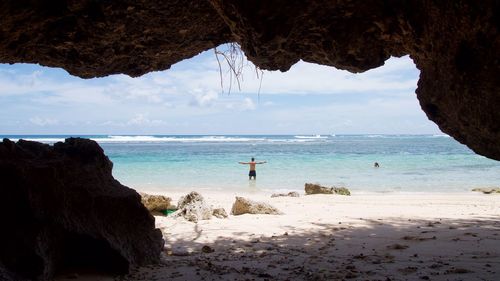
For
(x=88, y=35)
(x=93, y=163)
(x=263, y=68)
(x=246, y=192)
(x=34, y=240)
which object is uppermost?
(x=88, y=35)

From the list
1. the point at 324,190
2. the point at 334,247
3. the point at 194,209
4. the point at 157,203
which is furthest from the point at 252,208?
the point at 324,190

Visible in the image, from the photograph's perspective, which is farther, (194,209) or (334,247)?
(194,209)

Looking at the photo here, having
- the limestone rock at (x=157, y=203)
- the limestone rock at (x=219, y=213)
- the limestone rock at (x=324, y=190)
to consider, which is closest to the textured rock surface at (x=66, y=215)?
the limestone rock at (x=219, y=213)

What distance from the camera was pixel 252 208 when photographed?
27.2 feet

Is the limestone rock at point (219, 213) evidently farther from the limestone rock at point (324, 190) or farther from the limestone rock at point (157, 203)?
the limestone rock at point (324, 190)

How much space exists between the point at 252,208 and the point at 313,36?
556cm

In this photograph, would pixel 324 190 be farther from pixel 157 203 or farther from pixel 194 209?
pixel 194 209

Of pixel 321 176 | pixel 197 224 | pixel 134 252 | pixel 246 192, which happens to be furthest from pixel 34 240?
pixel 321 176

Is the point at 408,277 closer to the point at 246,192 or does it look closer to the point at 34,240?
the point at 34,240

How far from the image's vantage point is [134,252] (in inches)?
157

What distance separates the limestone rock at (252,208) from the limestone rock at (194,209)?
0.87 metres

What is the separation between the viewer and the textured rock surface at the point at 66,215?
322cm

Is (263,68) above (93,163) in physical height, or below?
above

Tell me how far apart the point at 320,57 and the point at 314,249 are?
249 cm
